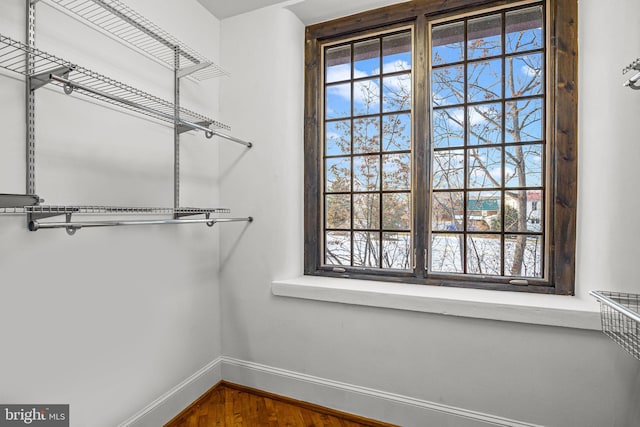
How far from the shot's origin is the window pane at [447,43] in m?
1.90

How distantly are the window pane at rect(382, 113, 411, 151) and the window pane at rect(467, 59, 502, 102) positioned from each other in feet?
1.21

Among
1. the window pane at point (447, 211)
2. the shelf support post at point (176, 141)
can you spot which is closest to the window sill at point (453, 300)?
the window pane at point (447, 211)

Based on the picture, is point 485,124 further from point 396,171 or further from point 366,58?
point 366,58

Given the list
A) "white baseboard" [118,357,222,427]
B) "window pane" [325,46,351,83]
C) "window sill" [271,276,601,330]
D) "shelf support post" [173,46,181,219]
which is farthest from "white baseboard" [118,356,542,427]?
"window pane" [325,46,351,83]

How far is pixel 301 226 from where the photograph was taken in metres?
2.19

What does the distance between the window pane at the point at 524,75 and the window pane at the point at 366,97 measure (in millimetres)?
716

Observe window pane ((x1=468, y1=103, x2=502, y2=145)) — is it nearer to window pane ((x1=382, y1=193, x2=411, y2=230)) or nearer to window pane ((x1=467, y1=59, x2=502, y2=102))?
window pane ((x1=467, y1=59, x2=502, y2=102))

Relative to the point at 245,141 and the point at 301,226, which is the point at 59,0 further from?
the point at 301,226

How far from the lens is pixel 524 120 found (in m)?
1.77

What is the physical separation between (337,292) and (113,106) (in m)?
1.43

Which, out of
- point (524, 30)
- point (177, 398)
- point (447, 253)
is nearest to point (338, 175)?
point (447, 253)

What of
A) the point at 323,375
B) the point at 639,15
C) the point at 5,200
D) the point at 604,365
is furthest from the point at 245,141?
the point at 604,365

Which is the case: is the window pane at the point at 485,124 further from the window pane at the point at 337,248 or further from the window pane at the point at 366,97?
the window pane at the point at 337,248

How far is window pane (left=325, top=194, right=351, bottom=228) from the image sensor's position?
214cm
